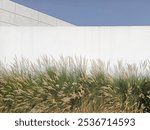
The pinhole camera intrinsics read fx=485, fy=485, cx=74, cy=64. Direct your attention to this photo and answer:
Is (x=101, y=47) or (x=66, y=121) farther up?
(x=101, y=47)

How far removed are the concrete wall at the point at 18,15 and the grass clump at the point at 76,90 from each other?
14.6 metres

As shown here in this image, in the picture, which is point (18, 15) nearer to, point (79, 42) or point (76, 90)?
point (79, 42)

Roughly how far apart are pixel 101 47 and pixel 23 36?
78.6 inches

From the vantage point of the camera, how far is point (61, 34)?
12.2 metres

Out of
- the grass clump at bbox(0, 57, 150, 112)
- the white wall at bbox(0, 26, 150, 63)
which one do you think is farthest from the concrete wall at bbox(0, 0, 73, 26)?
the grass clump at bbox(0, 57, 150, 112)

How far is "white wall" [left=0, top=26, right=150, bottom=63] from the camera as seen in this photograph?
11945 mm

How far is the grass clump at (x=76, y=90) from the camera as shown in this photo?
9.95 meters

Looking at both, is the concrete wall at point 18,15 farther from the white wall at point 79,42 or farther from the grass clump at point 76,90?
the grass clump at point 76,90

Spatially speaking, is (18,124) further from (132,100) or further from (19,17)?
(19,17)

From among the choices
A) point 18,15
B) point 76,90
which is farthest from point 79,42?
point 18,15

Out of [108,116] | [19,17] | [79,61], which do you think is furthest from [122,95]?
[19,17]

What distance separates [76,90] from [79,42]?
216 centimetres

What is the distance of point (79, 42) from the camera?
12133 mm

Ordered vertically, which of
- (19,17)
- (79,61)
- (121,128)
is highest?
(19,17)
